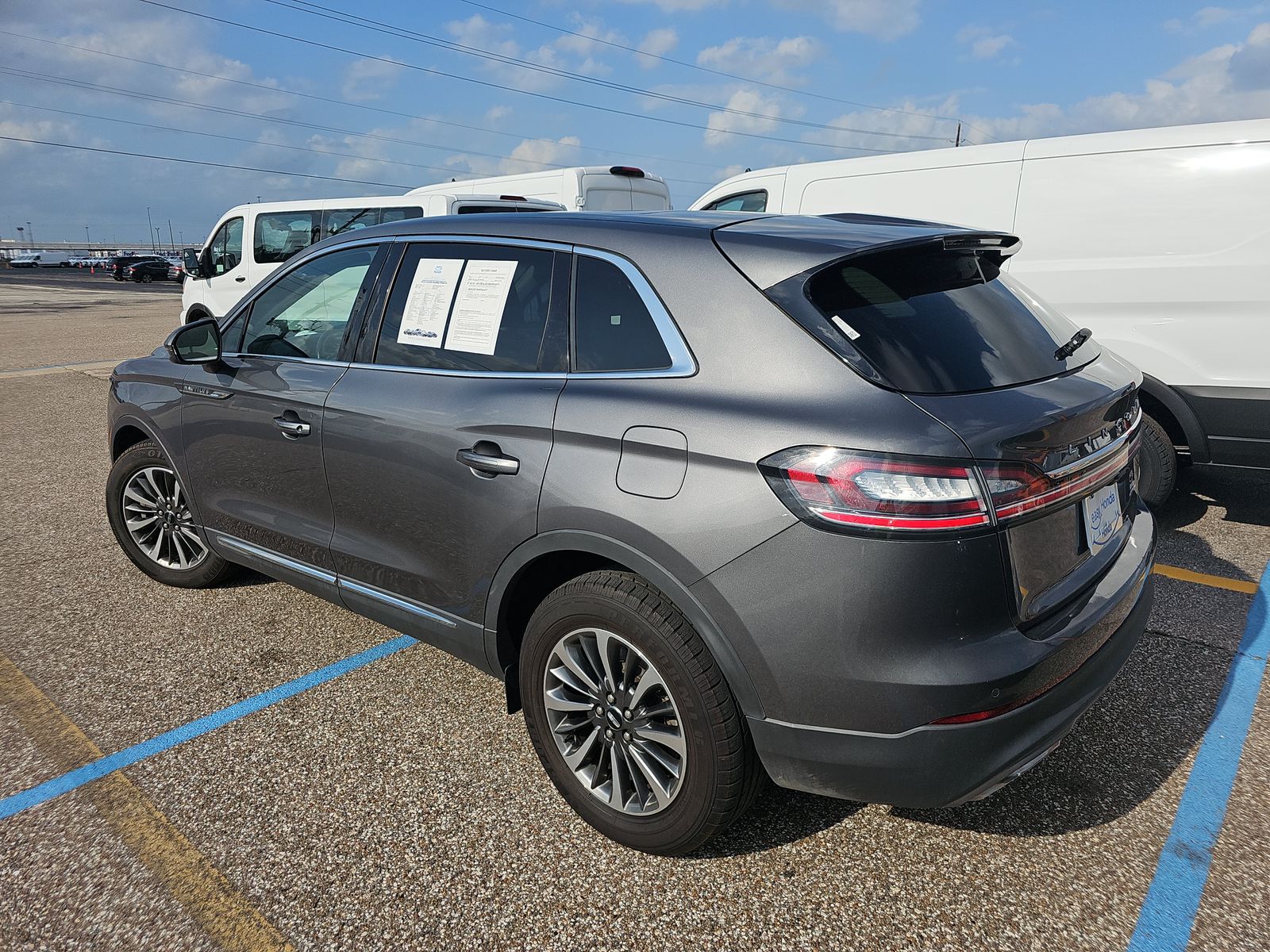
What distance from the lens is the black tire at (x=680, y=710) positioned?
2125 mm

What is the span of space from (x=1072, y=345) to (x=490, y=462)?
1.74m

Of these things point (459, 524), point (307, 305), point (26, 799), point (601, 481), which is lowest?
point (26, 799)

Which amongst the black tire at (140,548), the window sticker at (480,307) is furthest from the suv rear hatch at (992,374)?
the black tire at (140,548)

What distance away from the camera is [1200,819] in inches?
98.7

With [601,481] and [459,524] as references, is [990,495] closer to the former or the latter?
[601,481]

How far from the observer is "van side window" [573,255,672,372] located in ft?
7.63

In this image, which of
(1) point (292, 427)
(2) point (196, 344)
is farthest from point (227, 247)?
(1) point (292, 427)

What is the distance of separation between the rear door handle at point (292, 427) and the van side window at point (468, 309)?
394 millimetres

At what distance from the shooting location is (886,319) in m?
2.13

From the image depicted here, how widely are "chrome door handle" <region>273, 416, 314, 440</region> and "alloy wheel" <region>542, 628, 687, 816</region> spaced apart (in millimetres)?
1348

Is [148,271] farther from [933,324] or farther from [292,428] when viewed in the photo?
[933,324]

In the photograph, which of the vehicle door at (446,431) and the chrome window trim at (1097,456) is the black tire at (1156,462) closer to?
the chrome window trim at (1097,456)

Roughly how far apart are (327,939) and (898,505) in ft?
5.64

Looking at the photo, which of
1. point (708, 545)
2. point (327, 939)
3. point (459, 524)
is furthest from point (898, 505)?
point (327, 939)
